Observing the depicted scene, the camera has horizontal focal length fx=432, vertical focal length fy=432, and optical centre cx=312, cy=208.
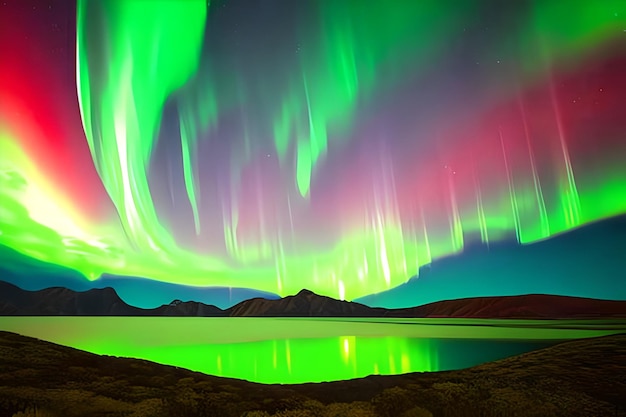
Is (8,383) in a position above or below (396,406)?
above

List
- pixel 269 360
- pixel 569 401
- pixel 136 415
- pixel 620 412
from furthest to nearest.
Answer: pixel 269 360
pixel 569 401
pixel 620 412
pixel 136 415

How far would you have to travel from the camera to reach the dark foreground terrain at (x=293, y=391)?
16.3 metres

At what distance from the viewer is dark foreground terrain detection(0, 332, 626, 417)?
16.3 meters

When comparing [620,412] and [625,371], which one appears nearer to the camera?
[620,412]

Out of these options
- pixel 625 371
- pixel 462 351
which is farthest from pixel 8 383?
pixel 462 351

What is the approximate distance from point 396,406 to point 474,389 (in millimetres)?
4630

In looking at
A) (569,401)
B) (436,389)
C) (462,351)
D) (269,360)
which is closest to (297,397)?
(436,389)

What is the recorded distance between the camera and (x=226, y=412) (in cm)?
1691

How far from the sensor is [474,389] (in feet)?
65.2

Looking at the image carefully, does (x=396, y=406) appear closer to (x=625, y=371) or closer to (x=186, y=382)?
(x=186, y=382)

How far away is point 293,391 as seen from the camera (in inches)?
883

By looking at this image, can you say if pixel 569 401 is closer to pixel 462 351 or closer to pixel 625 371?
pixel 625 371

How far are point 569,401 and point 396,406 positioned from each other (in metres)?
7.05

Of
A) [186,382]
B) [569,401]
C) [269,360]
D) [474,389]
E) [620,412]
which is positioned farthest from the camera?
[269,360]
